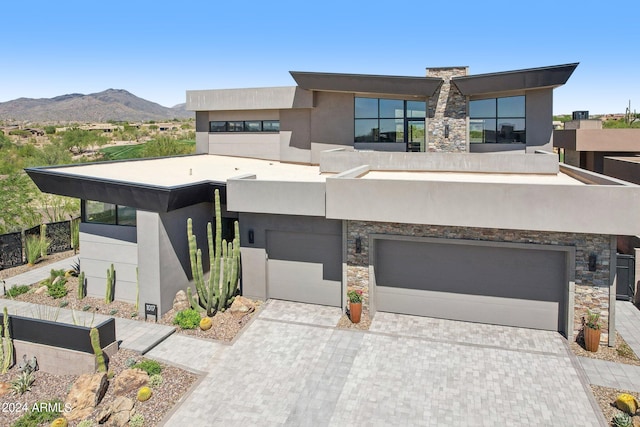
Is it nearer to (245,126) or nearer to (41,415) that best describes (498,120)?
(245,126)

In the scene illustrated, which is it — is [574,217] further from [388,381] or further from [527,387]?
[388,381]

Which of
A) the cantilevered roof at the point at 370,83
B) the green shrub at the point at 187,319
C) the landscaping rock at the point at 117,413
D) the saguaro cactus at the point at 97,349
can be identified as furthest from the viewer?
the cantilevered roof at the point at 370,83

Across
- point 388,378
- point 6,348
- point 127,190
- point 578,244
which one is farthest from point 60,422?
point 578,244

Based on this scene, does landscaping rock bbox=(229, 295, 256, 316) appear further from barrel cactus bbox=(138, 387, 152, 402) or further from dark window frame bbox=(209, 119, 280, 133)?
dark window frame bbox=(209, 119, 280, 133)

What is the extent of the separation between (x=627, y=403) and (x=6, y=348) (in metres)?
15.4

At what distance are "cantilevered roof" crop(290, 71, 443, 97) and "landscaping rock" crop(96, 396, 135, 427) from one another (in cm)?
1698

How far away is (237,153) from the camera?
2569 centimetres

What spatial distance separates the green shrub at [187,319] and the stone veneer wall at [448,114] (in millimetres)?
15045

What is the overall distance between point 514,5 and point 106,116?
18575 centimetres

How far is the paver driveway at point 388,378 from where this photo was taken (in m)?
9.30

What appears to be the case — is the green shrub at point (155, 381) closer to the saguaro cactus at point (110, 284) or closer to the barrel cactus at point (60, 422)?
the barrel cactus at point (60, 422)

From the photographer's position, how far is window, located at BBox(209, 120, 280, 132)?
2467 cm

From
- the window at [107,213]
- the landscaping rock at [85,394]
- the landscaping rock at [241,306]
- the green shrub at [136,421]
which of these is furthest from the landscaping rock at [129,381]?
the window at [107,213]

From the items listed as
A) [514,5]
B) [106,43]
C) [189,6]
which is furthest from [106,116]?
[514,5]
